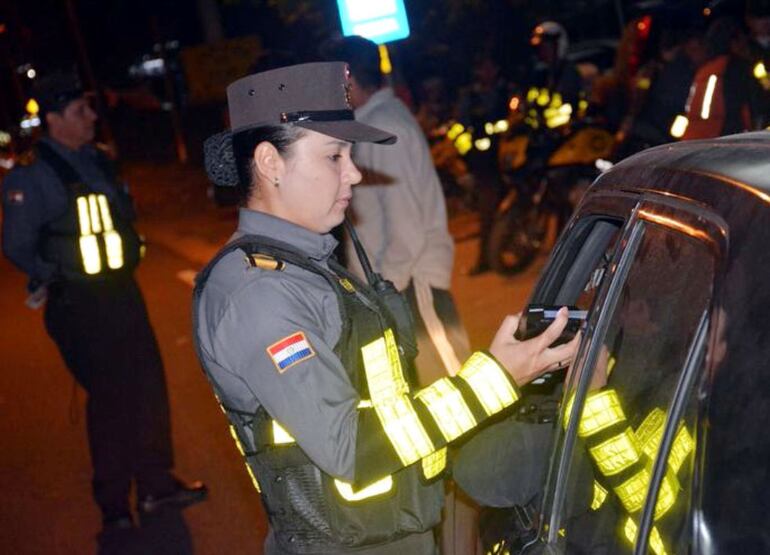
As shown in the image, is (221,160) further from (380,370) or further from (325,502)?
(325,502)

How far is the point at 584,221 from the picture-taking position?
2266 mm

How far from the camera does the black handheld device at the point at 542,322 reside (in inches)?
85.7

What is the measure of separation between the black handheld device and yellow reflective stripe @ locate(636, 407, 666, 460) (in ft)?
1.56

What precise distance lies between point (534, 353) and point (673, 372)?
0.60m

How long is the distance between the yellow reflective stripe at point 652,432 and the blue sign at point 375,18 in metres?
5.56

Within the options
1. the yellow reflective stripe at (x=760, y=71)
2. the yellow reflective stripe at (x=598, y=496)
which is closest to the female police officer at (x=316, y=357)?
the yellow reflective stripe at (x=598, y=496)

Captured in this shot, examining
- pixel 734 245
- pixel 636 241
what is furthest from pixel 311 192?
pixel 734 245

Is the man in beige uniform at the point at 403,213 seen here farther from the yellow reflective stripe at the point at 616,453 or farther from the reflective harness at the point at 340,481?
the yellow reflective stripe at the point at 616,453

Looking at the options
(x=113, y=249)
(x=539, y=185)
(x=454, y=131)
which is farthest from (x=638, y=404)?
(x=454, y=131)

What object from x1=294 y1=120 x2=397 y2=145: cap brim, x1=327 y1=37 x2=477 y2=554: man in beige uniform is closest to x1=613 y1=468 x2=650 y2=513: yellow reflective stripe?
x1=294 y1=120 x2=397 y2=145: cap brim

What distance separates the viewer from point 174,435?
6.18 meters

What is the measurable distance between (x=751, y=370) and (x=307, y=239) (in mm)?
1208

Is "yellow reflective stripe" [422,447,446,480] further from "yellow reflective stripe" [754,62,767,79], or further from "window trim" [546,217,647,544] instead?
"yellow reflective stripe" [754,62,767,79]

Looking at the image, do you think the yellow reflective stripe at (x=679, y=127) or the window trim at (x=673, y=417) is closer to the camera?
the window trim at (x=673, y=417)
